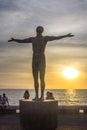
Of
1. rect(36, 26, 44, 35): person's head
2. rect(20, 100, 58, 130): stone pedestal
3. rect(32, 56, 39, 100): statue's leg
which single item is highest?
rect(36, 26, 44, 35): person's head

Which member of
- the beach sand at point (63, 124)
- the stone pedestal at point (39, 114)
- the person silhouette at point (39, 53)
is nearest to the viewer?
the stone pedestal at point (39, 114)

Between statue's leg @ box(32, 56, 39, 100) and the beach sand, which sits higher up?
statue's leg @ box(32, 56, 39, 100)

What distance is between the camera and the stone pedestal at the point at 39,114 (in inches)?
765

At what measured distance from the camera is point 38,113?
19453 mm

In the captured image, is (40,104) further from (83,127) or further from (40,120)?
(83,127)

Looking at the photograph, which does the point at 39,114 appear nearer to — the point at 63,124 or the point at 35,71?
the point at 35,71

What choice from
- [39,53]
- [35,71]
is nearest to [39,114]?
[35,71]

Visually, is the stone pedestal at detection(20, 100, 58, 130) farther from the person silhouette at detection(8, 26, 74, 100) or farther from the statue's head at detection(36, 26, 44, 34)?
the statue's head at detection(36, 26, 44, 34)

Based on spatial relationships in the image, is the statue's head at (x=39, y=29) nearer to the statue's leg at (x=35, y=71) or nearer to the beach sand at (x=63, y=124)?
the statue's leg at (x=35, y=71)

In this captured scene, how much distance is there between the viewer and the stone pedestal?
63.8ft

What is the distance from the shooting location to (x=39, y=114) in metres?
19.5

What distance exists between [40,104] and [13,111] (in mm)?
9897

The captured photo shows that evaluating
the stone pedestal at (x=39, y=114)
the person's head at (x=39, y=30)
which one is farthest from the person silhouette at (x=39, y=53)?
the stone pedestal at (x=39, y=114)

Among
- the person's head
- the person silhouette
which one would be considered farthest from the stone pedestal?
the person's head
